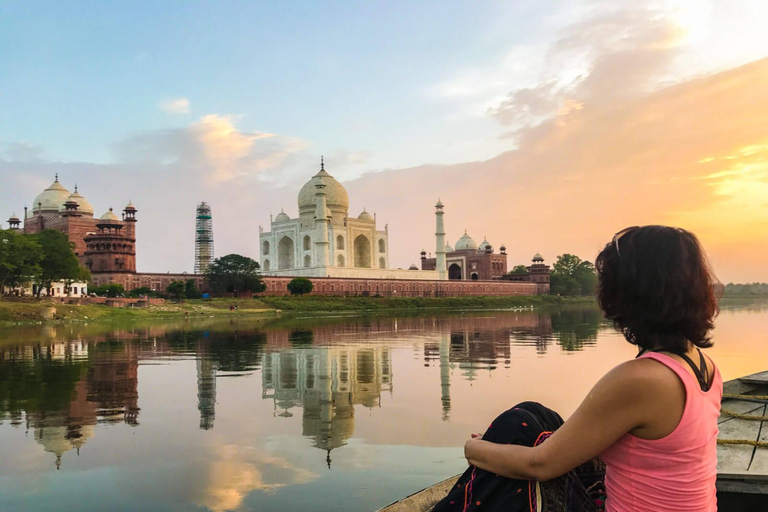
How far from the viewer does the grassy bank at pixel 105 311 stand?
30.3 metres

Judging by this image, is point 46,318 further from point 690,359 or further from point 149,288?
point 690,359

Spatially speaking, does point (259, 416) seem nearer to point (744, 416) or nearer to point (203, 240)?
point (744, 416)

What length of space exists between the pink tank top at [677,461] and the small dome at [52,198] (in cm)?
5921

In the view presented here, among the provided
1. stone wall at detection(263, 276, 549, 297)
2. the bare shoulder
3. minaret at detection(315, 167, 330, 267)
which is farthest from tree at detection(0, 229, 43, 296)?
the bare shoulder

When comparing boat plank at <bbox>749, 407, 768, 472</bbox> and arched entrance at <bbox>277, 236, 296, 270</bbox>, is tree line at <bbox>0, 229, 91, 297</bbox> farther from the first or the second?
boat plank at <bbox>749, 407, 768, 472</bbox>

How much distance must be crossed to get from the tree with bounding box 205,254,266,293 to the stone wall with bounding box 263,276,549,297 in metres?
3.32

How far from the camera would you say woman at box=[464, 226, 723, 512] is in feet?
6.33

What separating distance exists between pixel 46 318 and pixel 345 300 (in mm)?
23488

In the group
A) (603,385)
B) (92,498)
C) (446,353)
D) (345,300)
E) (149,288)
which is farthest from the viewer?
(345,300)

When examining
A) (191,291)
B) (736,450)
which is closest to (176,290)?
(191,291)

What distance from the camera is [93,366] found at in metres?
13.3

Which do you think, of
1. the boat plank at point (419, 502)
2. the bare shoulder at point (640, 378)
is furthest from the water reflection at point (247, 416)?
the bare shoulder at point (640, 378)

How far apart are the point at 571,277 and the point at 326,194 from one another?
3236 cm

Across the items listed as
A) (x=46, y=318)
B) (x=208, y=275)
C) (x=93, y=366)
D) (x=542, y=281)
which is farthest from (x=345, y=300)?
(x=93, y=366)
